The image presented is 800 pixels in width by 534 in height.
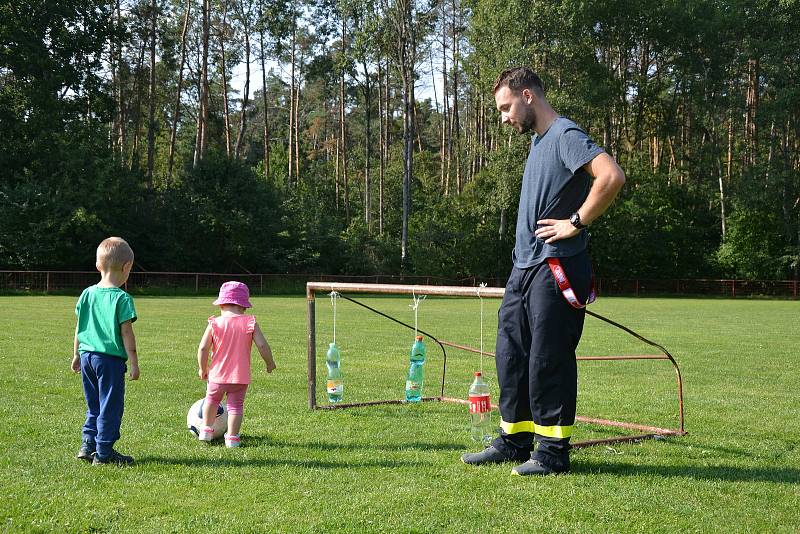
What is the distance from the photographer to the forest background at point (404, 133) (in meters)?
45.8

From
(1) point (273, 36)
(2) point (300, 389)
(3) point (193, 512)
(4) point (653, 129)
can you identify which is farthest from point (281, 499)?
(4) point (653, 129)

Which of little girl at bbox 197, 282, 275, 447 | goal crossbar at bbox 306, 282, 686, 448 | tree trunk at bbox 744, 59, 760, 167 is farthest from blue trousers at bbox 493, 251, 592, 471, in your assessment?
tree trunk at bbox 744, 59, 760, 167

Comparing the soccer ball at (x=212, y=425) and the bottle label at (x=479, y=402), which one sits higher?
the bottle label at (x=479, y=402)

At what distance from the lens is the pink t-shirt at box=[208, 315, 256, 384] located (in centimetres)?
638

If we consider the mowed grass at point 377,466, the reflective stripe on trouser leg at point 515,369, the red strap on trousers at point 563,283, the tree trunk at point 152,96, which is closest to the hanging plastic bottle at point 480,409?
the mowed grass at point 377,466

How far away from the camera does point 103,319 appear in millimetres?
5836

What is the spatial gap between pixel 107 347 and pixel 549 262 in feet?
10.1

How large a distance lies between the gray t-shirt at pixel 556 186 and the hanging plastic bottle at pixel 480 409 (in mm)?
1238

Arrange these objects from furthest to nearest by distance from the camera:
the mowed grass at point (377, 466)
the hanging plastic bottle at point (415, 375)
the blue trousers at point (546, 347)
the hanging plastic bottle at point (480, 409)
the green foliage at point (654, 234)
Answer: the green foliage at point (654, 234)
the hanging plastic bottle at point (415, 375)
the hanging plastic bottle at point (480, 409)
the blue trousers at point (546, 347)
the mowed grass at point (377, 466)

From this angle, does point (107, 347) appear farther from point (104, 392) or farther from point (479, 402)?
point (479, 402)

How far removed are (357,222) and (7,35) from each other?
2470cm

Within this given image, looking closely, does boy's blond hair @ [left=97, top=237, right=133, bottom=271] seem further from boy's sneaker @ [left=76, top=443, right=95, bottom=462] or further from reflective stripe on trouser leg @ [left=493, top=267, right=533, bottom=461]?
reflective stripe on trouser leg @ [left=493, top=267, right=533, bottom=461]

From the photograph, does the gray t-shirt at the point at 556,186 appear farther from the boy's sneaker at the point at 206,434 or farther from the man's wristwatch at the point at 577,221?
the boy's sneaker at the point at 206,434

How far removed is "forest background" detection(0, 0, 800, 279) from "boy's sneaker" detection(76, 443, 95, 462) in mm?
38736
